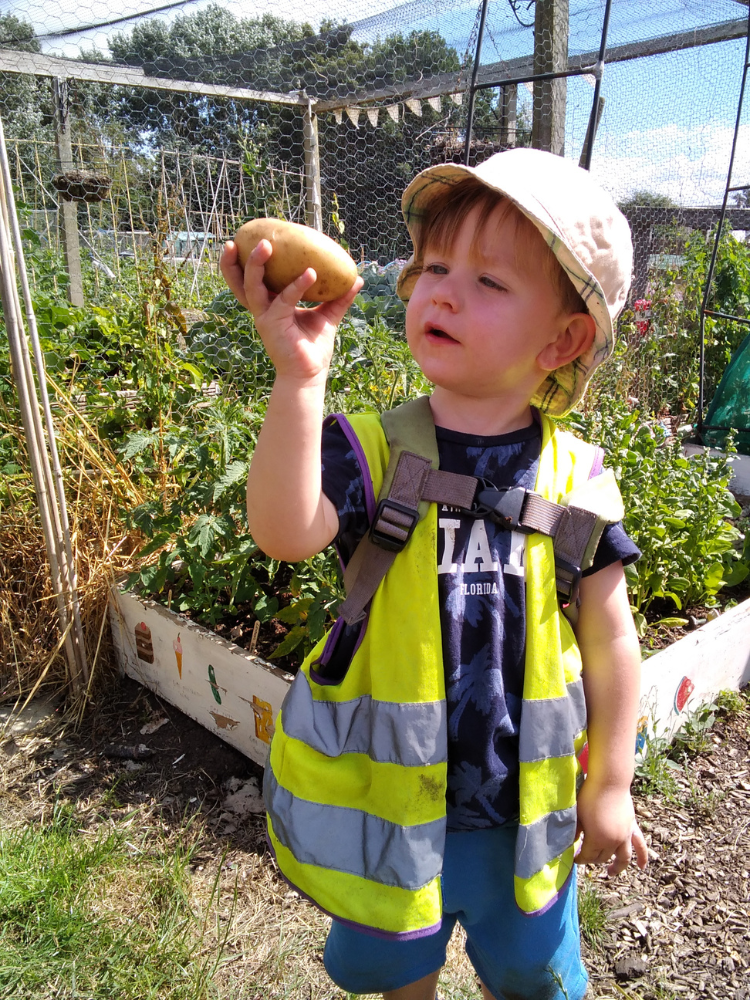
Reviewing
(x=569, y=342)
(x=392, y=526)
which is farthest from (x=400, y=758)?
(x=569, y=342)

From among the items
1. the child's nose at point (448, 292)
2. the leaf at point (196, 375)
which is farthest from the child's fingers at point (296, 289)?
A: the leaf at point (196, 375)

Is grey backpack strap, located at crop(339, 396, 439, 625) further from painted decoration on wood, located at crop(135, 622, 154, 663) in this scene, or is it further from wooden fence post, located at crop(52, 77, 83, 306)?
wooden fence post, located at crop(52, 77, 83, 306)

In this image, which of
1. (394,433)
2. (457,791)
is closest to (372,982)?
(457,791)

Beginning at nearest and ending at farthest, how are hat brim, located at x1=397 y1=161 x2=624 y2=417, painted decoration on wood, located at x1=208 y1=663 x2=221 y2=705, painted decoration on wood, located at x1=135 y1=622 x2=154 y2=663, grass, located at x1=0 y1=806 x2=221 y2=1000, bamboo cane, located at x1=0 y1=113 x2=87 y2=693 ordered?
hat brim, located at x1=397 y1=161 x2=624 y2=417 → grass, located at x1=0 y1=806 x2=221 y2=1000 → bamboo cane, located at x1=0 y1=113 x2=87 y2=693 → painted decoration on wood, located at x1=208 y1=663 x2=221 y2=705 → painted decoration on wood, located at x1=135 y1=622 x2=154 y2=663

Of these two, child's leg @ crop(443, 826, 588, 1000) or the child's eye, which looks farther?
child's leg @ crop(443, 826, 588, 1000)

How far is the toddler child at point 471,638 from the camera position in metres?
0.99

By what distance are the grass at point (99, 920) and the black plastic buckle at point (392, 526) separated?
113 cm

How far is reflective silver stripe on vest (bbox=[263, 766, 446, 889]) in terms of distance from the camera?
3.25ft

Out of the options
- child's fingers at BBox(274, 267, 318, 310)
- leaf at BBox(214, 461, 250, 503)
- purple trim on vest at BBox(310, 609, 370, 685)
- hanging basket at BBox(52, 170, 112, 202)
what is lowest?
leaf at BBox(214, 461, 250, 503)

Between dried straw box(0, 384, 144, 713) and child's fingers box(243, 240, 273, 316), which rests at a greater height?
child's fingers box(243, 240, 273, 316)

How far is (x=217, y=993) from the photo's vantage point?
1.54 metres

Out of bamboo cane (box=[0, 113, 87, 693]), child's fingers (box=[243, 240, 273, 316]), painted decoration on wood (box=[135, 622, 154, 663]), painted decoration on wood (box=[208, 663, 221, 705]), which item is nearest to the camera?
child's fingers (box=[243, 240, 273, 316])

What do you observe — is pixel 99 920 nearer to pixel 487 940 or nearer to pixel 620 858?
pixel 487 940

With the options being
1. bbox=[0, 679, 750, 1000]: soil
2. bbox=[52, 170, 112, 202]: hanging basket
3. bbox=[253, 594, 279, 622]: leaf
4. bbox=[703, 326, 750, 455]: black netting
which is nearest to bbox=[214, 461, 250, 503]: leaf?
bbox=[253, 594, 279, 622]: leaf
